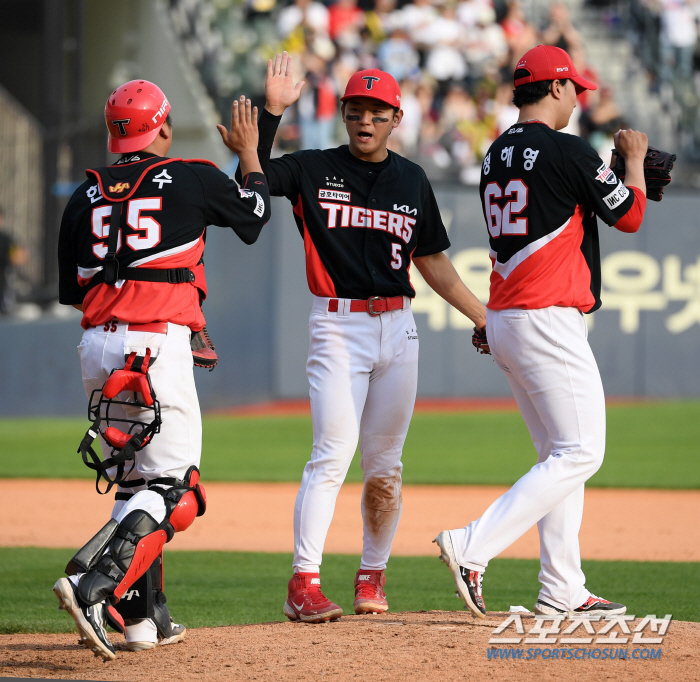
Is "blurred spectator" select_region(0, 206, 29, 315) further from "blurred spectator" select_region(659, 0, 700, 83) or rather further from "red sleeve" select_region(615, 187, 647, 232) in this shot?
"red sleeve" select_region(615, 187, 647, 232)

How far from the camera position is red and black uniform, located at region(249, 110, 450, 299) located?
4.48 metres

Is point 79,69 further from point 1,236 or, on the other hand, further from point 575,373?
point 575,373

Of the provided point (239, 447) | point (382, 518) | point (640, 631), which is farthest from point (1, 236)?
point (640, 631)

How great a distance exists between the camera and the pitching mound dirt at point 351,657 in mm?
3420

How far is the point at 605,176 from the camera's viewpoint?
13.0 ft

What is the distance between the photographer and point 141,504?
11.9 feet

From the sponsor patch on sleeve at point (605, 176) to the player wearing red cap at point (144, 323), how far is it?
1275 millimetres

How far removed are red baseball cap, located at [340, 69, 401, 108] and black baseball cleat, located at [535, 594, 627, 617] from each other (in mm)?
2216

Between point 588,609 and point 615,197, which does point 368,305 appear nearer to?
point 615,197

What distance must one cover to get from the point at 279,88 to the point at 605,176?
1.38 m

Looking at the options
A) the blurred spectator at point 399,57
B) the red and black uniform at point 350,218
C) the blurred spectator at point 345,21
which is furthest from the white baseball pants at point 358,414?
the blurred spectator at point 345,21

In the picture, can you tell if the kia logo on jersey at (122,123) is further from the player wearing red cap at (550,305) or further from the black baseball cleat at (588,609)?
the black baseball cleat at (588,609)

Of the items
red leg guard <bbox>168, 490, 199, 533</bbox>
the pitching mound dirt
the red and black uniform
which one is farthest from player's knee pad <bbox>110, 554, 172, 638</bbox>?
the red and black uniform

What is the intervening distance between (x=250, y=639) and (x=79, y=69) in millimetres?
13205
